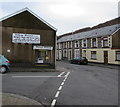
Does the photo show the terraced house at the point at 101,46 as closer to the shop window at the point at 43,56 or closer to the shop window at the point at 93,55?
the shop window at the point at 93,55

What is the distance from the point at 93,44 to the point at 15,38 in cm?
1683

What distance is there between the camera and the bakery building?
14.2 meters

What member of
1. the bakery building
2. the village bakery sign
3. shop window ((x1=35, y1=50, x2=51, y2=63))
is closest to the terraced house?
the bakery building

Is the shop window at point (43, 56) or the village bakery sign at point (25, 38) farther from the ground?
the village bakery sign at point (25, 38)

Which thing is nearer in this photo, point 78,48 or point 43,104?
point 43,104

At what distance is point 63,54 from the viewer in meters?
37.8

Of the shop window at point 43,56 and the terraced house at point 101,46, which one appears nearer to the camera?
the shop window at point 43,56

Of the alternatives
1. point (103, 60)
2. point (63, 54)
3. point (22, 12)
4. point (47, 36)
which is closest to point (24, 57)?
point (47, 36)

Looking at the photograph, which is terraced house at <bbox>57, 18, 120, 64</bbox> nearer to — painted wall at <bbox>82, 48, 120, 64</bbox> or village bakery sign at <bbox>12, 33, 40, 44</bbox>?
painted wall at <bbox>82, 48, 120, 64</bbox>

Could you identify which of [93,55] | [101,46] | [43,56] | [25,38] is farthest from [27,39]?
[93,55]

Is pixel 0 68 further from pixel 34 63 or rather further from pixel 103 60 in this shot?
pixel 103 60

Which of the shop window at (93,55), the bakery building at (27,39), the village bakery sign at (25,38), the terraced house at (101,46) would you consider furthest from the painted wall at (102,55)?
the village bakery sign at (25,38)

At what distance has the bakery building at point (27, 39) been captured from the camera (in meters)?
14.2

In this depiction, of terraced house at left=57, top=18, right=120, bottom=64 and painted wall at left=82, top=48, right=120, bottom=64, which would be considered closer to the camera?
painted wall at left=82, top=48, right=120, bottom=64
